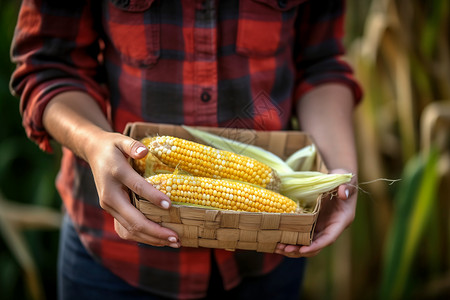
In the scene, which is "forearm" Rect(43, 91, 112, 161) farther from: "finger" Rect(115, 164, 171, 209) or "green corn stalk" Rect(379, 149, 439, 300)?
"green corn stalk" Rect(379, 149, 439, 300)

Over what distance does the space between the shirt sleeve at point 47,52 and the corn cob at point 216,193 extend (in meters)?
0.33

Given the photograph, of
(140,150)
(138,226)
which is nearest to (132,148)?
(140,150)

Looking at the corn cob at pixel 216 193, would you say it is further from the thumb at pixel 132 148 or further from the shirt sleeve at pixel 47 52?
the shirt sleeve at pixel 47 52

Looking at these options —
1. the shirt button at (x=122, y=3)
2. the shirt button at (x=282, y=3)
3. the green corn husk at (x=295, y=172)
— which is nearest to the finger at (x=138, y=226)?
the green corn husk at (x=295, y=172)

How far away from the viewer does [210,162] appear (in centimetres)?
87

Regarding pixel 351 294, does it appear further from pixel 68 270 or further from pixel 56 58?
pixel 56 58

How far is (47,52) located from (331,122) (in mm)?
645

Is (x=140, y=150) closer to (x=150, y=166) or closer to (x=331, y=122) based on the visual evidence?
(x=150, y=166)

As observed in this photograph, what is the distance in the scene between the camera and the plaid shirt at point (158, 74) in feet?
3.20

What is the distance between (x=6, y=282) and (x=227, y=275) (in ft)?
4.06

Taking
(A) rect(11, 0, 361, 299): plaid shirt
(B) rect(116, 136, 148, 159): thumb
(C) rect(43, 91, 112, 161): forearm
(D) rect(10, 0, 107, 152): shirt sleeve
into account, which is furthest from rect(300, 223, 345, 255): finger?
(D) rect(10, 0, 107, 152): shirt sleeve

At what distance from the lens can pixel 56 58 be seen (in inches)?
40.1

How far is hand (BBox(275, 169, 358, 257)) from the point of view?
0.84 metres

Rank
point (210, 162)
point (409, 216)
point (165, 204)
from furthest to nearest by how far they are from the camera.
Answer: point (409, 216) → point (210, 162) → point (165, 204)
